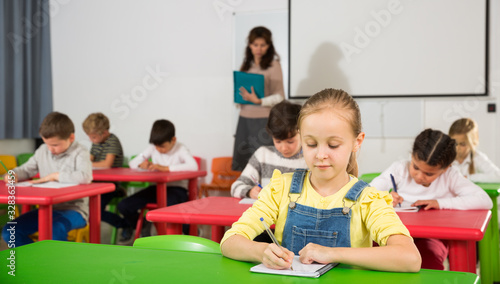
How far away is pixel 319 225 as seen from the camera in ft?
4.19

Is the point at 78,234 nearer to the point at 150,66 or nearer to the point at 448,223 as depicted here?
the point at 448,223

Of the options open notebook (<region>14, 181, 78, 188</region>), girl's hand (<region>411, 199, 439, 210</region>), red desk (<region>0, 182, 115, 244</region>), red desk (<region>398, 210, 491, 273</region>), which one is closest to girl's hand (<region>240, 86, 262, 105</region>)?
red desk (<region>0, 182, 115, 244</region>)

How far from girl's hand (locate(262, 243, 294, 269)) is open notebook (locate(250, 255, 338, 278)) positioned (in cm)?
1

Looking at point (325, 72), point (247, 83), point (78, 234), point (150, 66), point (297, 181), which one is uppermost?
point (150, 66)

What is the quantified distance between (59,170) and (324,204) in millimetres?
2230

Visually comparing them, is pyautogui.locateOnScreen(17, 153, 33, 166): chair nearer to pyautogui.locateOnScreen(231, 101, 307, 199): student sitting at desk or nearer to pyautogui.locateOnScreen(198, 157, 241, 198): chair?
pyautogui.locateOnScreen(198, 157, 241, 198): chair

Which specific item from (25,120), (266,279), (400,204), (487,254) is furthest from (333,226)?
(25,120)

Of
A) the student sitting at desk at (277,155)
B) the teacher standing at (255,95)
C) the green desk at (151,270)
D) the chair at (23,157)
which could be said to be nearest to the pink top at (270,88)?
the teacher standing at (255,95)

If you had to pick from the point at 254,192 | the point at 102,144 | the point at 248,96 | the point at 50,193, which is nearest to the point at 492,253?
the point at 254,192

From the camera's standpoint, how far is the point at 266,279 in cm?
101

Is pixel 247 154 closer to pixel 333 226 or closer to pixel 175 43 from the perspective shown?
pixel 175 43

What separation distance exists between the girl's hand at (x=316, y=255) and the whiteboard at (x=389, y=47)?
3698 millimetres

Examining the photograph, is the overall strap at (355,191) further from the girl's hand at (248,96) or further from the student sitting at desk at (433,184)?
the girl's hand at (248,96)

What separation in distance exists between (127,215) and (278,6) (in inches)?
97.6
